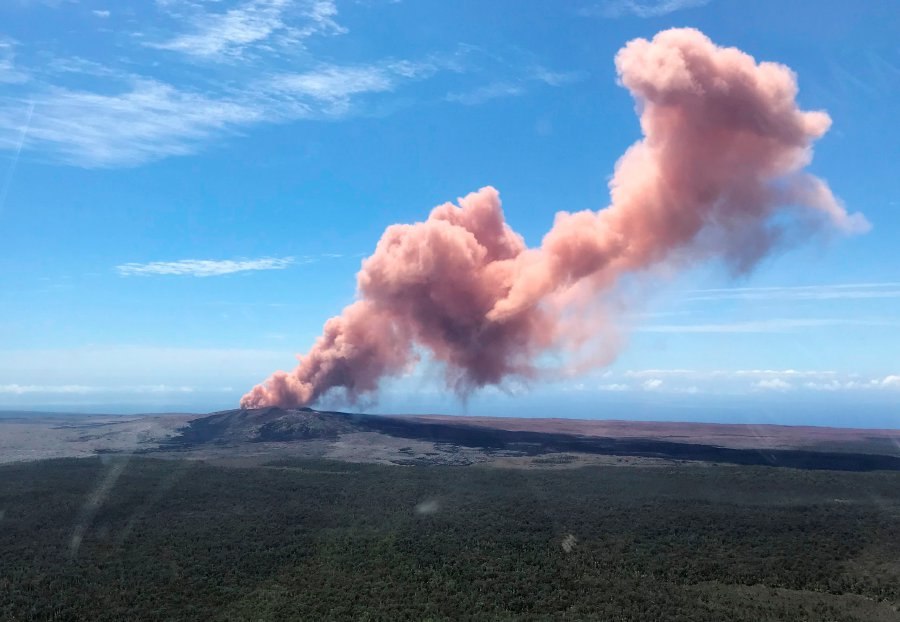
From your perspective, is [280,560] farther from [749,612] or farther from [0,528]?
[749,612]

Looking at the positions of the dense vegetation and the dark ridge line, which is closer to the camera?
the dense vegetation

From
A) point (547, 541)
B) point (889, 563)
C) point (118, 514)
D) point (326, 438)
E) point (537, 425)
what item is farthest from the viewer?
point (537, 425)

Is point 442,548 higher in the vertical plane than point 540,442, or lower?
lower

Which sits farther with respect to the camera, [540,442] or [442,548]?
[540,442]

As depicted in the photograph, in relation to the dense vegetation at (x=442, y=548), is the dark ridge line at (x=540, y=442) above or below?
above

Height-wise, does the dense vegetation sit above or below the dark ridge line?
below

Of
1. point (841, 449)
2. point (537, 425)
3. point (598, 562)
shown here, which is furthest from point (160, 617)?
point (537, 425)

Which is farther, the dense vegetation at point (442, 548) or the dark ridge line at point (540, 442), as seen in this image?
the dark ridge line at point (540, 442)

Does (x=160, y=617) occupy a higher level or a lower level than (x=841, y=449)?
lower
